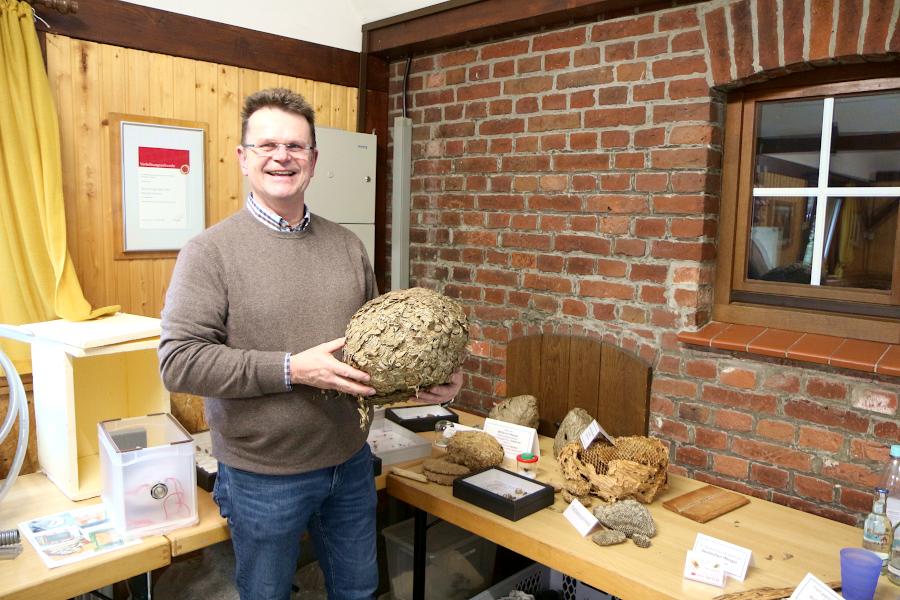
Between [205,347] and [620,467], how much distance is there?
3.83ft

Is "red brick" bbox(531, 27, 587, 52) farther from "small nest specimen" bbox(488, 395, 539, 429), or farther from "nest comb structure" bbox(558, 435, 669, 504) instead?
"nest comb structure" bbox(558, 435, 669, 504)

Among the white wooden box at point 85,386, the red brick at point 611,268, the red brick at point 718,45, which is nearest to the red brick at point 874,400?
the red brick at point 611,268

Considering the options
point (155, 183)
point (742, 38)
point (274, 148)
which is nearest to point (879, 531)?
point (742, 38)

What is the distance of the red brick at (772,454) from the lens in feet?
6.95

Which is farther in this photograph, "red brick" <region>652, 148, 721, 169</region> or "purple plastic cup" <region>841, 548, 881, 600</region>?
"red brick" <region>652, 148, 721, 169</region>

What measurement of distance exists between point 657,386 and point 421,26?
5.89ft

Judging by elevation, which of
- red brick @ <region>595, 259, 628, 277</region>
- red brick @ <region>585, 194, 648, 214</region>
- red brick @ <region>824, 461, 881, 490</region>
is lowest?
red brick @ <region>824, 461, 881, 490</region>

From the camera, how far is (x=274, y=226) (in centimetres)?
162

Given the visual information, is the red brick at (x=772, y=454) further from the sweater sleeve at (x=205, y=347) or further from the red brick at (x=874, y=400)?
the sweater sleeve at (x=205, y=347)

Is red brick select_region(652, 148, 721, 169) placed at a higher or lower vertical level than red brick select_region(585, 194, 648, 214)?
higher

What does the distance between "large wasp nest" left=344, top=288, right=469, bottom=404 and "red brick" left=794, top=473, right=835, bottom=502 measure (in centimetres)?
125

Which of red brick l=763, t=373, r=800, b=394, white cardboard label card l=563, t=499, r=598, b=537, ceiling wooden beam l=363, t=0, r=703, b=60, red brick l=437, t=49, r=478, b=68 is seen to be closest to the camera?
Result: white cardboard label card l=563, t=499, r=598, b=537

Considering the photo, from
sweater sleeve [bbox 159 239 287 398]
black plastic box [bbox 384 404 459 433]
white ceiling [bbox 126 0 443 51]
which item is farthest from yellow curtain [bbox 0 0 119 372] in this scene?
black plastic box [bbox 384 404 459 433]

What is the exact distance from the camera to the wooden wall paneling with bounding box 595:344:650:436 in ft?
8.02
